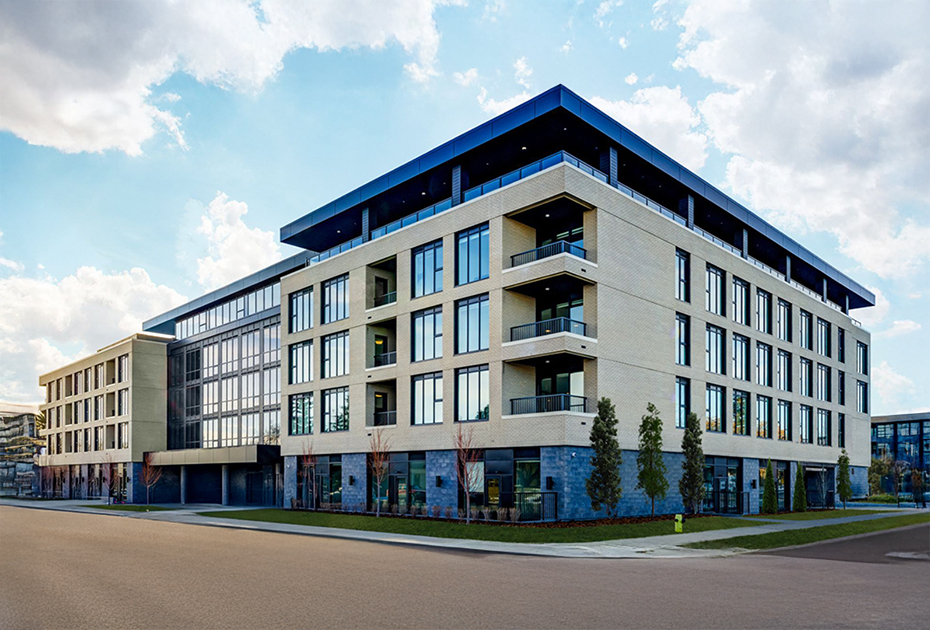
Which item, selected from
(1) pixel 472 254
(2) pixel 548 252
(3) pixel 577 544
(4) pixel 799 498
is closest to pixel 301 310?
(1) pixel 472 254

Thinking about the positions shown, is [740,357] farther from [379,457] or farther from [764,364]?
[379,457]

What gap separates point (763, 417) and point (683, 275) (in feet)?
44.7

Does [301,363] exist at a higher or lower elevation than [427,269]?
lower

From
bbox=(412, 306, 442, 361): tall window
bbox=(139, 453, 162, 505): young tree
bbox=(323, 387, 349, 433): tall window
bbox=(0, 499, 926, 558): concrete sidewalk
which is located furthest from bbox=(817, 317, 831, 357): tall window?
bbox=(139, 453, 162, 505): young tree

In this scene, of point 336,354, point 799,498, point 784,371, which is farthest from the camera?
point 784,371

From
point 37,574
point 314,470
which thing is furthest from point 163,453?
point 37,574

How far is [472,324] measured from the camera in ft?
119

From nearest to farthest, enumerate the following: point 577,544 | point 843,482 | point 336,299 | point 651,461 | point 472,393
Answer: point 577,544 → point 651,461 → point 472,393 → point 336,299 → point 843,482

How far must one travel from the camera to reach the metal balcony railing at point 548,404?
33.0 metres

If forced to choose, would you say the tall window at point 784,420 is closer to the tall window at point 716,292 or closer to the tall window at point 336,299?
the tall window at point 716,292

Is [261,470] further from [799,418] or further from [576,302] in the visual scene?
[799,418]

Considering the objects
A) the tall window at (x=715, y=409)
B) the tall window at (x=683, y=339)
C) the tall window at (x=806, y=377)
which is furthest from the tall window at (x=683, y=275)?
the tall window at (x=806, y=377)

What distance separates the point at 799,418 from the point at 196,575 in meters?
46.4

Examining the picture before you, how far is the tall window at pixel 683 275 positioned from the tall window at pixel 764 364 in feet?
32.6
